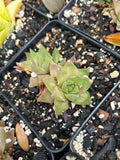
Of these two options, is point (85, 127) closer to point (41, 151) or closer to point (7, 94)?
point (41, 151)

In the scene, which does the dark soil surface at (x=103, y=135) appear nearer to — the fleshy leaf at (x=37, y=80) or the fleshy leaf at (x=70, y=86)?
the fleshy leaf at (x=70, y=86)

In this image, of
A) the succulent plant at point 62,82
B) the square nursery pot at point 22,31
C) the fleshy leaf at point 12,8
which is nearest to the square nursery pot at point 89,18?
the square nursery pot at point 22,31

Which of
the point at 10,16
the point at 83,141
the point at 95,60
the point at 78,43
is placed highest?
the point at 10,16

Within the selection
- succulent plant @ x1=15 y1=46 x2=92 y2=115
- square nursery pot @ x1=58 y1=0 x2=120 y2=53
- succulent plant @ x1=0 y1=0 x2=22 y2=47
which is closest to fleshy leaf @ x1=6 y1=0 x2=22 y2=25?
succulent plant @ x1=0 y1=0 x2=22 y2=47

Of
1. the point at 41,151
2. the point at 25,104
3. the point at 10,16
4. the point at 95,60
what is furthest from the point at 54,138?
the point at 10,16

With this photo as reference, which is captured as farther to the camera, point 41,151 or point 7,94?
point 7,94

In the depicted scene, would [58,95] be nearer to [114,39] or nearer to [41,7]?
[114,39]

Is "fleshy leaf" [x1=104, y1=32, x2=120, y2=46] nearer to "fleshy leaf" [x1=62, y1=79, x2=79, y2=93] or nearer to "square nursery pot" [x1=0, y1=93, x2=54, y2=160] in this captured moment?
"fleshy leaf" [x1=62, y1=79, x2=79, y2=93]
